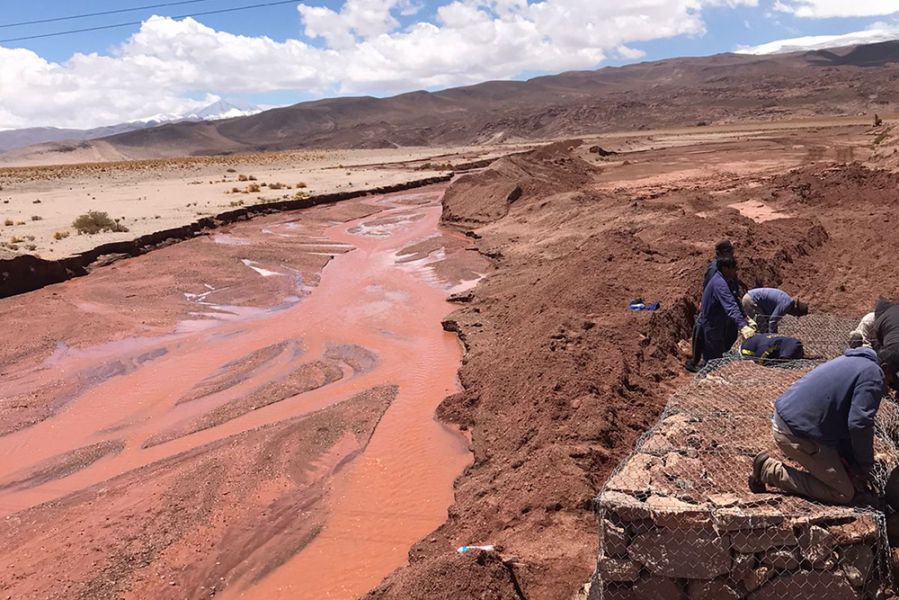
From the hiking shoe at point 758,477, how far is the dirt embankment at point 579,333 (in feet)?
4.83

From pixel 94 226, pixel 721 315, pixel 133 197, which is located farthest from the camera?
pixel 133 197

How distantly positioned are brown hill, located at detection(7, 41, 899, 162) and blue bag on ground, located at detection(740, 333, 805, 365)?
94098mm

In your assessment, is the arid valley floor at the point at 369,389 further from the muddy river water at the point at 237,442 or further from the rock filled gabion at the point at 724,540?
the rock filled gabion at the point at 724,540

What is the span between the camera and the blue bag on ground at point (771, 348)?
23.6 feet

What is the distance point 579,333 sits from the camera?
368 inches

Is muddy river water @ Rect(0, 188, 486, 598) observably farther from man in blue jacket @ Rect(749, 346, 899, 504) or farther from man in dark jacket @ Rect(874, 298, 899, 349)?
man in dark jacket @ Rect(874, 298, 899, 349)

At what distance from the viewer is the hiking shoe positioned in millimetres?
4199

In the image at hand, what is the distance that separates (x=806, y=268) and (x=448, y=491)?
9.22 metres

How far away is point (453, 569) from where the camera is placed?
4.79 m

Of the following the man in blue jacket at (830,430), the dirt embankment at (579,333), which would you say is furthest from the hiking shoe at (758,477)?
the dirt embankment at (579,333)

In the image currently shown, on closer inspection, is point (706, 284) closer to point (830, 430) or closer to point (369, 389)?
point (830, 430)

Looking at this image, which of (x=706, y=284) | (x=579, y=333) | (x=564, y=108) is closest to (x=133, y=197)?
(x=579, y=333)

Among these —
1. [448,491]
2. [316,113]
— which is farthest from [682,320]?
[316,113]

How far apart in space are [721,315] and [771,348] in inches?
31.0
